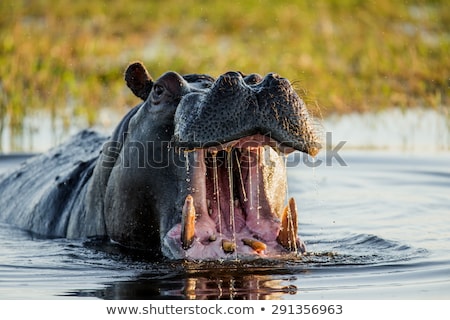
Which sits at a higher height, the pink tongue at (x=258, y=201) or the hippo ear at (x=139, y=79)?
the hippo ear at (x=139, y=79)

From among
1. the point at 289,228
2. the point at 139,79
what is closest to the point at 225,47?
the point at 139,79

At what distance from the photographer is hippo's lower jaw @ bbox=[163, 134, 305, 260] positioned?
18.8 feet

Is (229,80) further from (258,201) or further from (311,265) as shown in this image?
(311,265)

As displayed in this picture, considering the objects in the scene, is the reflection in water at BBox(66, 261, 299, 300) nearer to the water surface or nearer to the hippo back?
the water surface

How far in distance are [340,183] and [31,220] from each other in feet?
9.92

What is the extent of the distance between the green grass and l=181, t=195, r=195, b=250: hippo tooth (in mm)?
5317

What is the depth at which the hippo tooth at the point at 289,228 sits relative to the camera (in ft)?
18.7

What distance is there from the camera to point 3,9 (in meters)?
15.8

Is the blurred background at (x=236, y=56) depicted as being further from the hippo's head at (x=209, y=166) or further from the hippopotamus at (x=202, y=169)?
the hippo's head at (x=209, y=166)

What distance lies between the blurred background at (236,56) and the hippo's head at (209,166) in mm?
3167

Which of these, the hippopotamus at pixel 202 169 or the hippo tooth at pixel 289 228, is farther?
the hippo tooth at pixel 289 228

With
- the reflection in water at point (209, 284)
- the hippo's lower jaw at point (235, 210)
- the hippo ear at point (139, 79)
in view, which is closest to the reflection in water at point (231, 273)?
the reflection in water at point (209, 284)
